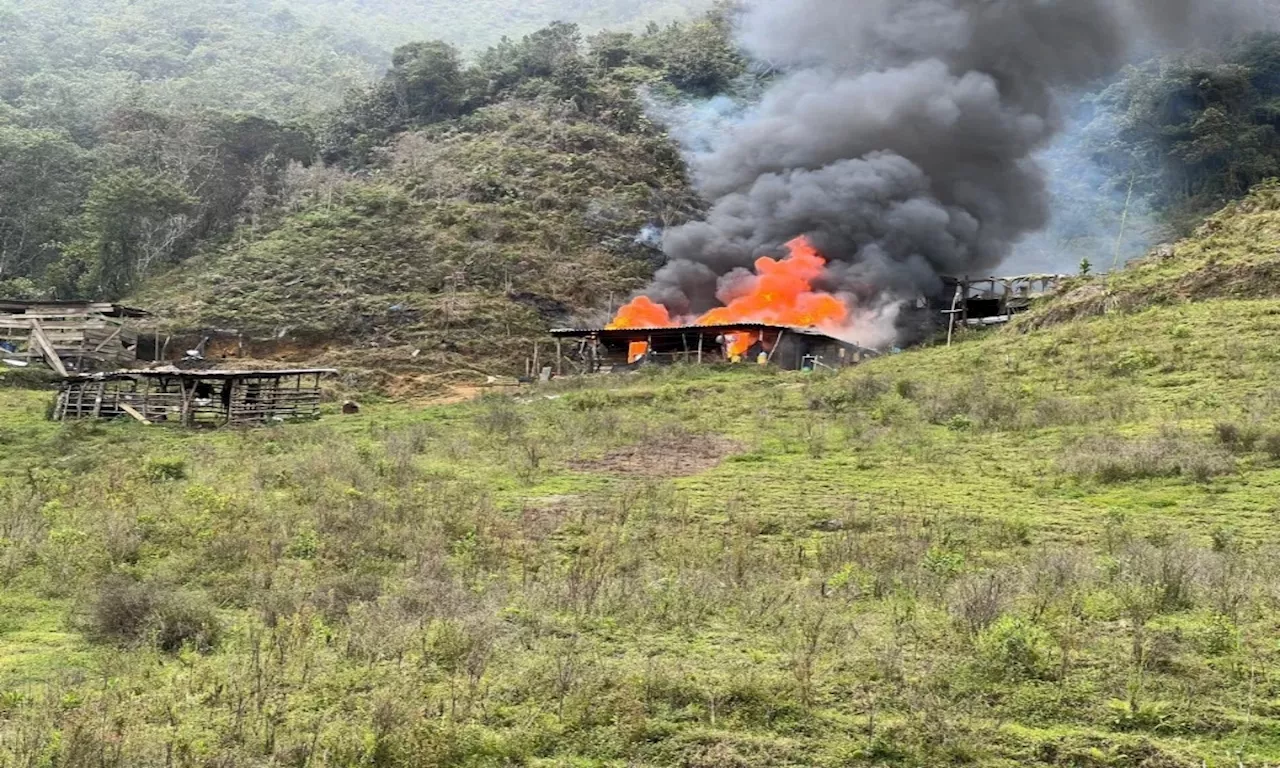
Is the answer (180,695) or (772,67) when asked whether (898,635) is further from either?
(772,67)

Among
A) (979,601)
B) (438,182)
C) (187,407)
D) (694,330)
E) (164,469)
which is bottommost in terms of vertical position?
(979,601)

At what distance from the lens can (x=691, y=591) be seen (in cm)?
1044

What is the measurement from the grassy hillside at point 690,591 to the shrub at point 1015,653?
0.02 m

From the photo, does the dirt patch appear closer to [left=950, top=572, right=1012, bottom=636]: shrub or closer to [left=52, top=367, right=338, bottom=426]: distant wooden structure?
[left=950, top=572, right=1012, bottom=636]: shrub

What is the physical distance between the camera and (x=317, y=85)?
85250mm

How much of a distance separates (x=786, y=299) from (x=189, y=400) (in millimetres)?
20771

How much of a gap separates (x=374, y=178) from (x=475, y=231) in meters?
10.5

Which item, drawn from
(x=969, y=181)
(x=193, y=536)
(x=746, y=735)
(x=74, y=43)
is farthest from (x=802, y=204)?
(x=74, y=43)

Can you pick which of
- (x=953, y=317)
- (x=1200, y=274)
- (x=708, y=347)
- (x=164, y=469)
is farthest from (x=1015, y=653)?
(x=953, y=317)

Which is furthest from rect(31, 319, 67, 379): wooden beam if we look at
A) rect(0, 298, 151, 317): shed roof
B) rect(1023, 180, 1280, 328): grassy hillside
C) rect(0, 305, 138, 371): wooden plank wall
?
rect(1023, 180, 1280, 328): grassy hillside

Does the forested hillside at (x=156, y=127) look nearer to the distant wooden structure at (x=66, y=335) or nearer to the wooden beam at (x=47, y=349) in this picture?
the distant wooden structure at (x=66, y=335)

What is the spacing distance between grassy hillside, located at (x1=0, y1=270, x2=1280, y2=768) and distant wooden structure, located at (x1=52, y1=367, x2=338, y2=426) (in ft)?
19.7

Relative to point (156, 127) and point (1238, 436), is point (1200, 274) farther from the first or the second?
point (156, 127)

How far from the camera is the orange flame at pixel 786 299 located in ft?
128
